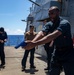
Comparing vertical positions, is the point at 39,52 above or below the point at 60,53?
below

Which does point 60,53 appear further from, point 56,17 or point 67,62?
point 56,17

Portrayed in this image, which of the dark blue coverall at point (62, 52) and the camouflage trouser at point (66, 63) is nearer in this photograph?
the dark blue coverall at point (62, 52)

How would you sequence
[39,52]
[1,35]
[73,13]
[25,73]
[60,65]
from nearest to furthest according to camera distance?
1. [60,65]
2. [25,73]
3. [1,35]
4. [73,13]
5. [39,52]

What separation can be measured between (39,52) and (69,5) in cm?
465

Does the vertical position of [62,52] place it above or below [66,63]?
above

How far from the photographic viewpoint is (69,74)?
5.36 metres

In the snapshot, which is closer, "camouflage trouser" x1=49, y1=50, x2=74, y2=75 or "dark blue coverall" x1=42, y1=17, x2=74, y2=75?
"dark blue coverall" x1=42, y1=17, x2=74, y2=75

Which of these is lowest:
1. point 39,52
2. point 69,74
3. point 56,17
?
point 39,52

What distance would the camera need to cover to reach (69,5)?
12.8 metres

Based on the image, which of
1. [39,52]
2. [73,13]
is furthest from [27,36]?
[39,52]

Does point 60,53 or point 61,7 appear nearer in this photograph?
point 60,53

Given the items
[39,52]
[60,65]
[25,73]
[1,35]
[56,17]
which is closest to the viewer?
[56,17]

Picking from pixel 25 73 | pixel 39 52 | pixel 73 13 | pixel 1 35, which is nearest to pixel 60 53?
pixel 25 73

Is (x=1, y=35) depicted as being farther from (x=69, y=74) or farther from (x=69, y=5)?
(x=69, y=74)
